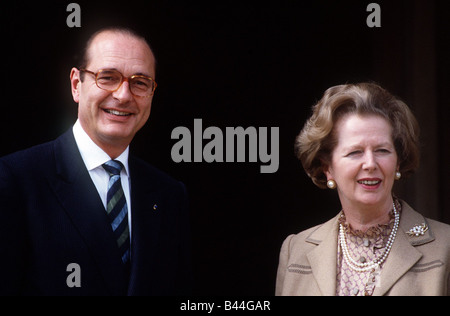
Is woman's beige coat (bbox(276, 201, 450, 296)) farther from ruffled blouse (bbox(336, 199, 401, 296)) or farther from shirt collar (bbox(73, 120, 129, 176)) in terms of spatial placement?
shirt collar (bbox(73, 120, 129, 176))

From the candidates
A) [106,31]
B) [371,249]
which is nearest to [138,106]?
[106,31]

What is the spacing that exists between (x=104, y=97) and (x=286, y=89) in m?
2.14

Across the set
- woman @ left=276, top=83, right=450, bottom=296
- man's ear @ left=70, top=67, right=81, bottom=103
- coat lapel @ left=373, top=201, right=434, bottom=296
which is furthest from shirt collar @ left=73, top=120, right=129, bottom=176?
coat lapel @ left=373, top=201, right=434, bottom=296

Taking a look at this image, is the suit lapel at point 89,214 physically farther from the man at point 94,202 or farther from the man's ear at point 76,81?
the man's ear at point 76,81

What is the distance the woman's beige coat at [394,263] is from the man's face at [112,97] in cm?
103

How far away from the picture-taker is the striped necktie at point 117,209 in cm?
303

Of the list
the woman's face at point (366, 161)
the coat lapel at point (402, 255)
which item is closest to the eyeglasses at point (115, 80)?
the woman's face at point (366, 161)

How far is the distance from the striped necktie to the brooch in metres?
1.32

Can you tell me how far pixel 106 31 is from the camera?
3.08 meters

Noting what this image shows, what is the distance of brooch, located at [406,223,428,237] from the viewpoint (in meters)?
2.93

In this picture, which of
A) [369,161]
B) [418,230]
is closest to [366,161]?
[369,161]

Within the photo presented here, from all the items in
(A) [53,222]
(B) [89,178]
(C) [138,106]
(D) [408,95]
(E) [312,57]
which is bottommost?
(A) [53,222]

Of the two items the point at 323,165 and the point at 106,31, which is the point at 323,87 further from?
the point at 106,31

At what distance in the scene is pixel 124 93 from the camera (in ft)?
9.84
